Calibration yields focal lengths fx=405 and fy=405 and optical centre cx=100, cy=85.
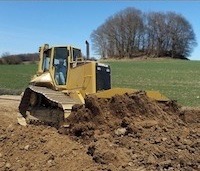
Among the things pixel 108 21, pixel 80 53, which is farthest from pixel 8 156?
pixel 108 21

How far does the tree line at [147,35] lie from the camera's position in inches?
3448

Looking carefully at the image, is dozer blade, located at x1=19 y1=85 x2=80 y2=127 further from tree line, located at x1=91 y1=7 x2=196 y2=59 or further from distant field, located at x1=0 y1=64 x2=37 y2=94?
tree line, located at x1=91 y1=7 x2=196 y2=59

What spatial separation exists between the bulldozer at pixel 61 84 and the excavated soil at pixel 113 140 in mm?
675

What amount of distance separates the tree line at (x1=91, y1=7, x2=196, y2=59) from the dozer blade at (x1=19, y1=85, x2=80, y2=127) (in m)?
71.9

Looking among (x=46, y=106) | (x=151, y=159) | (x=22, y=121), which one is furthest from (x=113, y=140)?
(x=22, y=121)

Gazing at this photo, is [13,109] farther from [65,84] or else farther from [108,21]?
[108,21]

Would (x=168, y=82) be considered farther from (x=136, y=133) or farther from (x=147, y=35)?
(x=147, y=35)

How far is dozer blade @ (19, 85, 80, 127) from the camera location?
9180 millimetres

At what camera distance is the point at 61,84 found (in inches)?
420

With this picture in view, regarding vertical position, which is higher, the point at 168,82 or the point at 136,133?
the point at 136,133

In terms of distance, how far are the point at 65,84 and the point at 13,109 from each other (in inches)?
287

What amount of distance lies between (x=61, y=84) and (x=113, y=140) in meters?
3.68

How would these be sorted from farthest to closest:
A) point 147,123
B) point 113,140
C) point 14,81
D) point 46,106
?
1. point 14,81
2. point 46,106
3. point 147,123
4. point 113,140

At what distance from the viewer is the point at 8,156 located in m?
7.92
